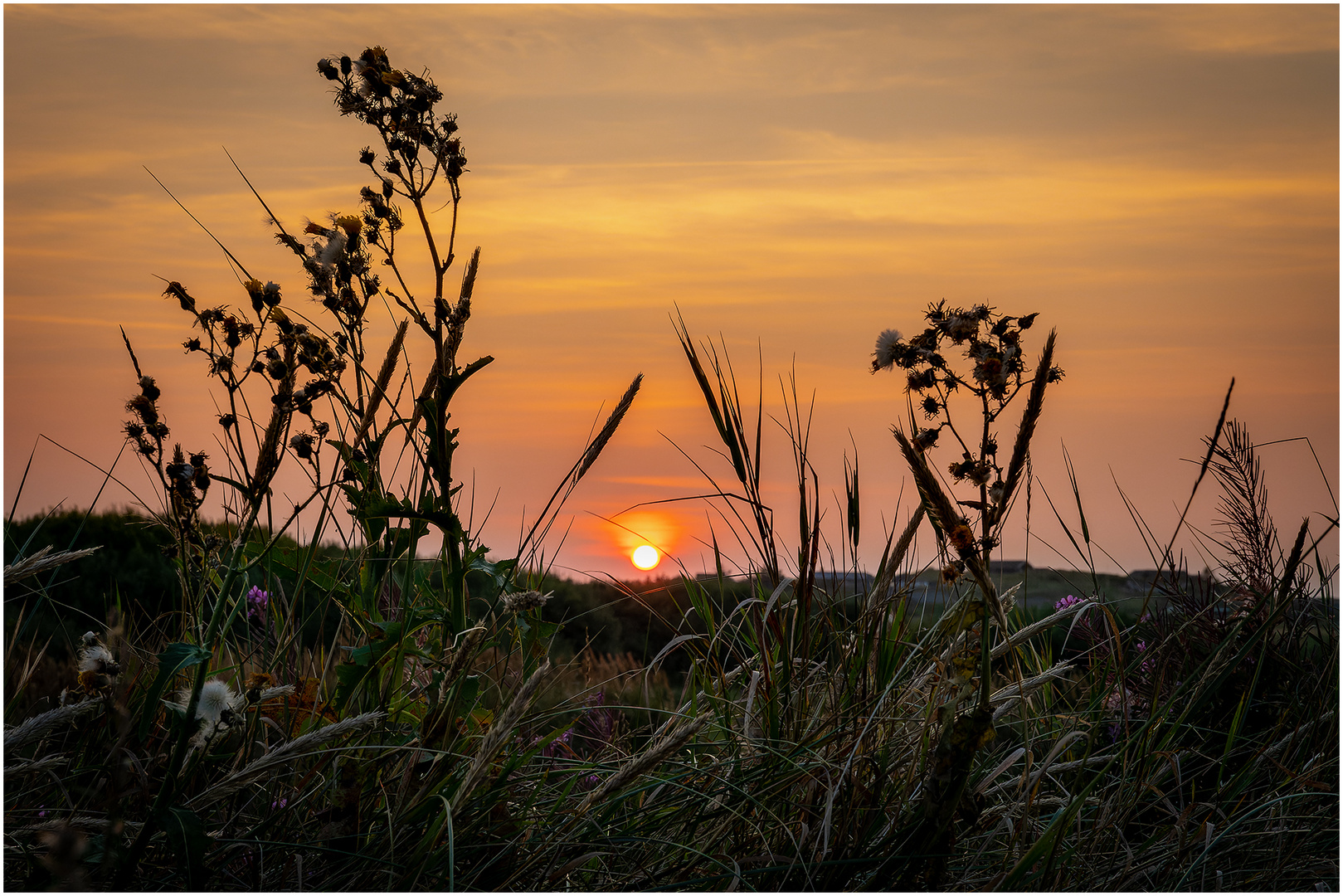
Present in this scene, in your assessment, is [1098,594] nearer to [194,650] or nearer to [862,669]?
[862,669]

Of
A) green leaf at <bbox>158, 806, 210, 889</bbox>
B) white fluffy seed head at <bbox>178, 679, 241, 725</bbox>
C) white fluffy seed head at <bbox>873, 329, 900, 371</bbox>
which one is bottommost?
green leaf at <bbox>158, 806, 210, 889</bbox>

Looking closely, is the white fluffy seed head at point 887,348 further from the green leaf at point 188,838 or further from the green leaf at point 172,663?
the green leaf at point 188,838

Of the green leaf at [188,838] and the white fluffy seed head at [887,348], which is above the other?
the white fluffy seed head at [887,348]

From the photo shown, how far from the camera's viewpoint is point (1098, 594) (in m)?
2.13

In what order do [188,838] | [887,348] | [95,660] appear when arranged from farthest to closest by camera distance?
[887,348], [95,660], [188,838]

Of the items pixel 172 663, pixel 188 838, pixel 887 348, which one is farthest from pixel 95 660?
pixel 887 348

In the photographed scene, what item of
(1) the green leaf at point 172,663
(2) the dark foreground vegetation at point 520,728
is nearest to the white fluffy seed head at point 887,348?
(2) the dark foreground vegetation at point 520,728

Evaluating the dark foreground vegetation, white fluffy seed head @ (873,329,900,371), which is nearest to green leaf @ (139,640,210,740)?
the dark foreground vegetation

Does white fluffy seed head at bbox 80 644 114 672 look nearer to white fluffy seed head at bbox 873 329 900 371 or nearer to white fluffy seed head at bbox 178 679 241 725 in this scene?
white fluffy seed head at bbox 178 679 241 725

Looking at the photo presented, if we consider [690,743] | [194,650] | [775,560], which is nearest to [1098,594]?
[775,560]

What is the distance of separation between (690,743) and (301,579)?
89 centimetres

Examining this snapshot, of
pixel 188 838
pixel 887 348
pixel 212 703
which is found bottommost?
pixel 188 838

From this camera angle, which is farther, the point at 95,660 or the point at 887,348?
the point at 887,348

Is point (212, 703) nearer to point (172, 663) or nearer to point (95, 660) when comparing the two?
point (172, 663)
